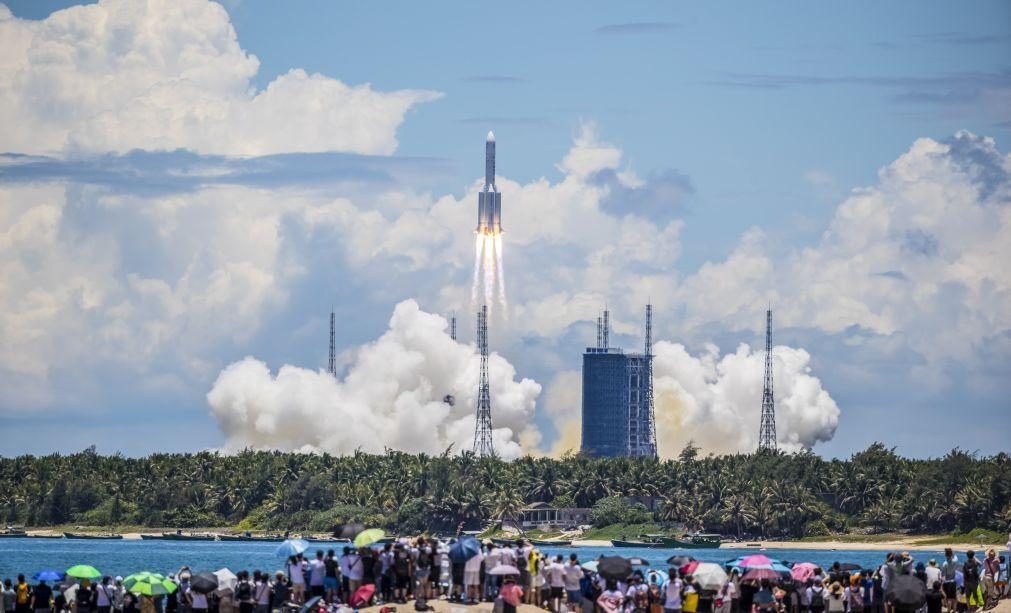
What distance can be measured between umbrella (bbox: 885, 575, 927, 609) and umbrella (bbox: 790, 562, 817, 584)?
7272 millimetres

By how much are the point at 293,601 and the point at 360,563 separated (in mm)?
2922

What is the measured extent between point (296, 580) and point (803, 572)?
20.3 metres

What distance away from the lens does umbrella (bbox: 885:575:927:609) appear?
2813 inches

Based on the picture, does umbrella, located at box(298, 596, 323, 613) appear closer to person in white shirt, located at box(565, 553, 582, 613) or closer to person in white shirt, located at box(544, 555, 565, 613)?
person in white shirt, located at box(544, 555, 565, 613)

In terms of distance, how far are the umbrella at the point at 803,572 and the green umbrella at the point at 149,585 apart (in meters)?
24.4

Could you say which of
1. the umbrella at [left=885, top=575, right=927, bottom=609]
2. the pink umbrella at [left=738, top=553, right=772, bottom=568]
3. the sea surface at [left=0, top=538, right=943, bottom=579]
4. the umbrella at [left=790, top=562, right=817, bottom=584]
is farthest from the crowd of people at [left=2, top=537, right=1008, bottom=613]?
the sea surface at [left=0, top=538, right=943, bottom=579]

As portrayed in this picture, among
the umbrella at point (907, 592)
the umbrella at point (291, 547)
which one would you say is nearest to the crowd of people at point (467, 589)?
the umbrella at point (907, 592)

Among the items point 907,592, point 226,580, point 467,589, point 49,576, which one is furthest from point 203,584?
point 907,592

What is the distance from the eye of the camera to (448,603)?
7469cm

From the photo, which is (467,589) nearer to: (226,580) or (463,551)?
(463,551)

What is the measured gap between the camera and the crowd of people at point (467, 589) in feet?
242

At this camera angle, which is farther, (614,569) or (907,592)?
(614,569)

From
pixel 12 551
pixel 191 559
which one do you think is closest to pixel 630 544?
pixel 191 559

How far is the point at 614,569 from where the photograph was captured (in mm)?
74125
